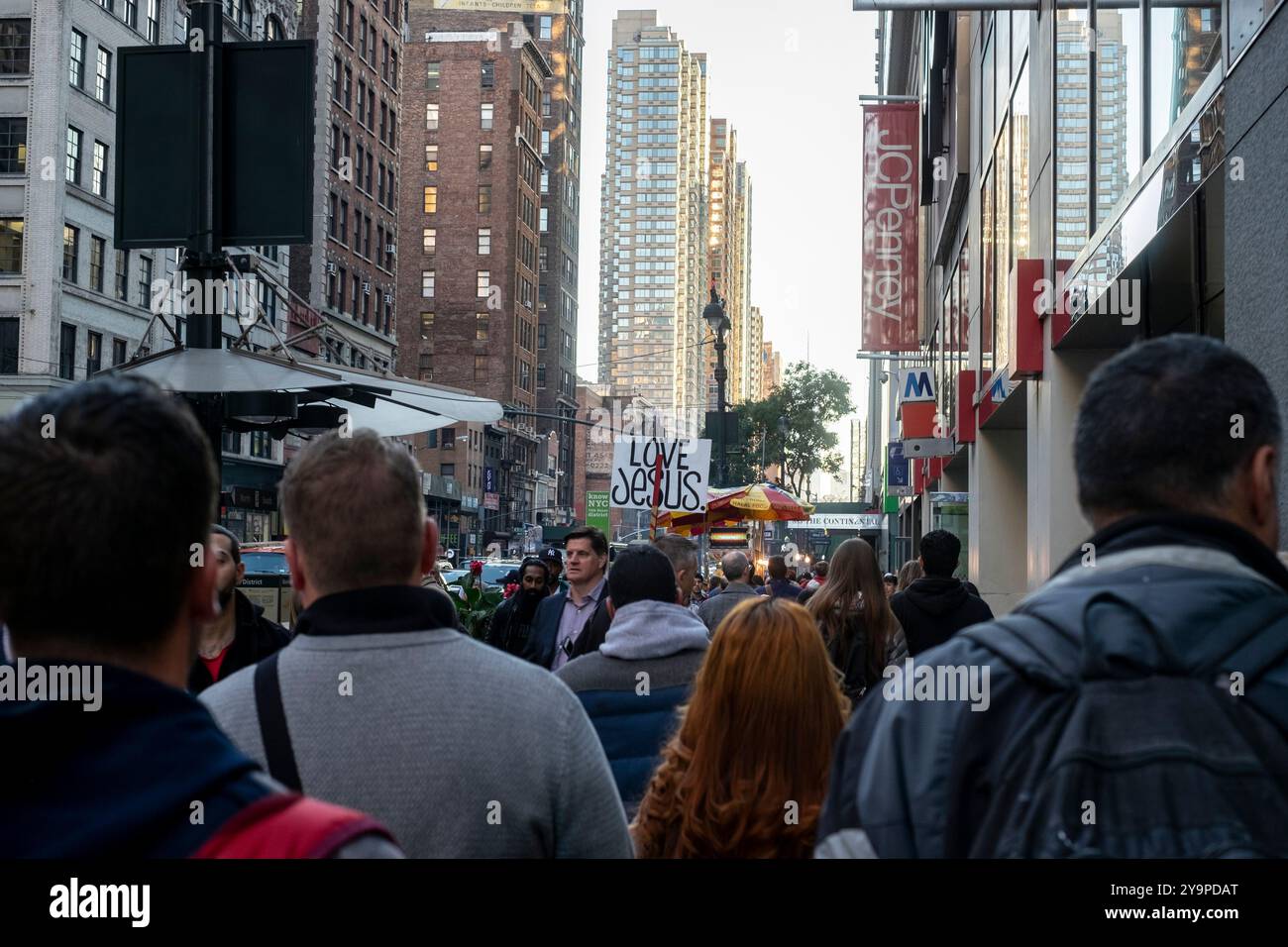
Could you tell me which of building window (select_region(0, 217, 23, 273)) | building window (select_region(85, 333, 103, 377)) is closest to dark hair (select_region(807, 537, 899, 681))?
building window (select_region(85, 333, 103, 377))

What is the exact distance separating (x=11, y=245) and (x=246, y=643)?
4376 cm

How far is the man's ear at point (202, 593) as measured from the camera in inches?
75.4

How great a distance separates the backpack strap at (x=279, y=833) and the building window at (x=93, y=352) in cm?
4742

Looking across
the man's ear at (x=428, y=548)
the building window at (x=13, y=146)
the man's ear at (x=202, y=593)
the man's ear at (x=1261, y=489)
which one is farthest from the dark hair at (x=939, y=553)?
the building window at (x=13, y=146)

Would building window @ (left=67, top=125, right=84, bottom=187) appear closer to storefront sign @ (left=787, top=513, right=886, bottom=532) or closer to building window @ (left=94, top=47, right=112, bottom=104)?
building window @ (left=94, top=47, right=112, bottom=104)

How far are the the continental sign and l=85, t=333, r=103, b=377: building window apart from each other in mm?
69783

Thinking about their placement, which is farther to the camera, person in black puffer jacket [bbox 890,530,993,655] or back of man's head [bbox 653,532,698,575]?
back of man's head [bbox 653,532,698,575]

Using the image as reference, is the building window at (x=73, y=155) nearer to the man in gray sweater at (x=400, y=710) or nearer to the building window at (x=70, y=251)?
the building window at (x=70, y=251)

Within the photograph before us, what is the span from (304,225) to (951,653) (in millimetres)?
5223

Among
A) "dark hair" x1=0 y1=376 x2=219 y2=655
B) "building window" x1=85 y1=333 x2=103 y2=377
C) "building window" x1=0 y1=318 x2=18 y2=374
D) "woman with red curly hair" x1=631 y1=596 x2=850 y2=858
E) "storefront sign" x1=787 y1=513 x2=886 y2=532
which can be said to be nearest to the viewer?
"dark hair" x1=0 y1=376 x2=219 y2=655

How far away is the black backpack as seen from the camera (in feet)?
6.82
